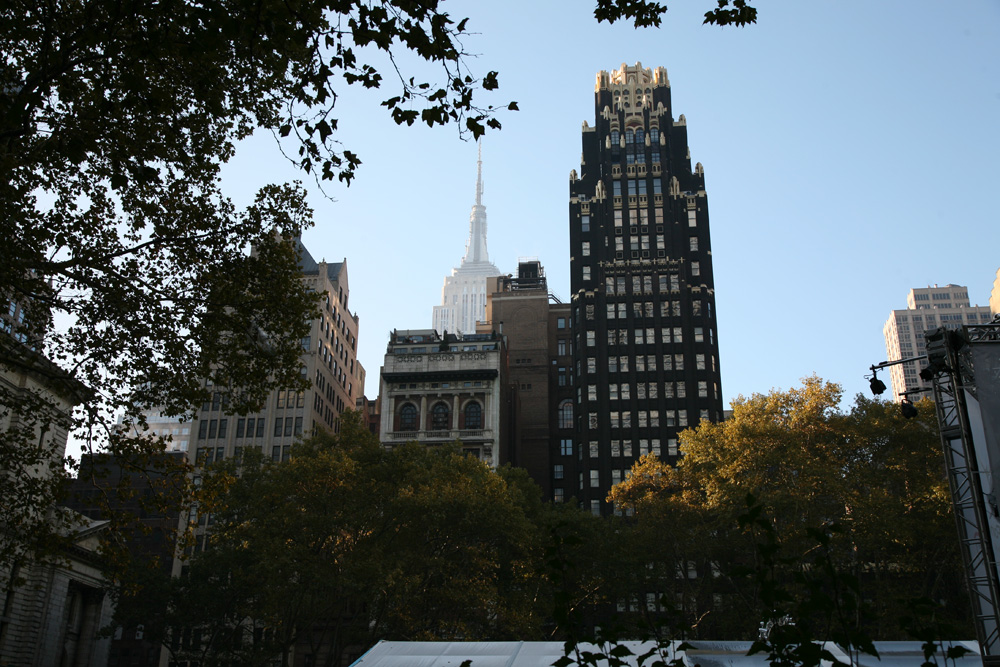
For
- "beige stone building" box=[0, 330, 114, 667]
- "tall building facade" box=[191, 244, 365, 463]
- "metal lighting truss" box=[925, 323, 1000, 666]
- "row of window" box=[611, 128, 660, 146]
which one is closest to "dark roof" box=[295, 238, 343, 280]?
"tall building facade" box=[191, 244, 365, 463]

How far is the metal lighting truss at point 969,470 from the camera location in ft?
68.4

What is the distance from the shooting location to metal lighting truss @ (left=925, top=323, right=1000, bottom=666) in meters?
20.9

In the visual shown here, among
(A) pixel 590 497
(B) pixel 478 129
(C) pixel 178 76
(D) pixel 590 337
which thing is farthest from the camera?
(D) pixel 590 337

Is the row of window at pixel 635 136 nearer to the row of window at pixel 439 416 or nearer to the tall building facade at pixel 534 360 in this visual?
the tall building facade at pixel 534 360

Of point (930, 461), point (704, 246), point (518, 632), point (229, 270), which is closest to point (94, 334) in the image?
point (229, 270)

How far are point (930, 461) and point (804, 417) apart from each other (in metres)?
6.95

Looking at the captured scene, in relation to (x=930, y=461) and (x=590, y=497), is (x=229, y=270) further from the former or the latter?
(x=590, y=497)

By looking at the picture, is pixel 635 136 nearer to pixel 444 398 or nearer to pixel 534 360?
pixel 534 360

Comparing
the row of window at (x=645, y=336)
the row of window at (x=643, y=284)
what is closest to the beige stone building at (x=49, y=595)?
the row of window at (x=645, y=336)

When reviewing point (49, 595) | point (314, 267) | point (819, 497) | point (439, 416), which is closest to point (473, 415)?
point (439, 416)

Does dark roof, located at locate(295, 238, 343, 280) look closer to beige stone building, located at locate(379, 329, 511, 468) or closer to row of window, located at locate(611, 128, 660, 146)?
beige stone building, located at locate(379, 329, 511, 468)

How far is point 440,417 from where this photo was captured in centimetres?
8912

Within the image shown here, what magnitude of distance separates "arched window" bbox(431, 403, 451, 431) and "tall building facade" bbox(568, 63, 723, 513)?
45.7 feet

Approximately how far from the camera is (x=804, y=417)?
170 feet
